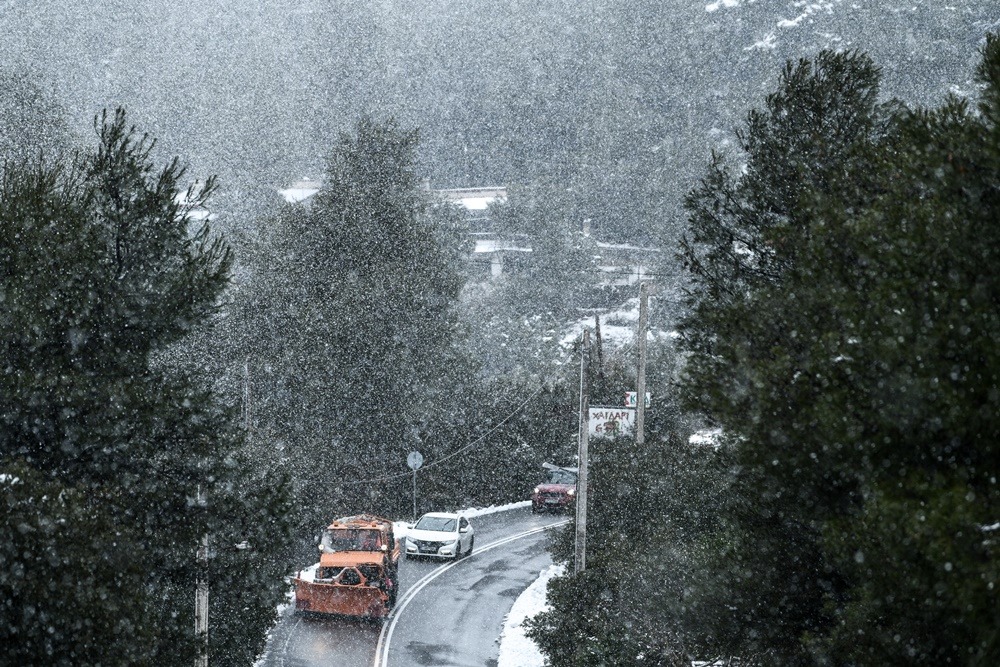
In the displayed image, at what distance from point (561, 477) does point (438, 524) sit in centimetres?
1197

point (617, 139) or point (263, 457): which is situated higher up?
point (617, 139)

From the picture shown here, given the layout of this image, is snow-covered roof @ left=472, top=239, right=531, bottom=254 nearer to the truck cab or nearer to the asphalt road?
the truck cab

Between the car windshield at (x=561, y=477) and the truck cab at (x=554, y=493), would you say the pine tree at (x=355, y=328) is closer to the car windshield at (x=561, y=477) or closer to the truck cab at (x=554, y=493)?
the truck cab at (x=554, y=493)

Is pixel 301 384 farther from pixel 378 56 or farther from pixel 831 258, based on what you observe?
pixel 378 56

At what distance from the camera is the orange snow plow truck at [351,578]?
21.3 m

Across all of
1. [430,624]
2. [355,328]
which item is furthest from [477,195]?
[430,624]

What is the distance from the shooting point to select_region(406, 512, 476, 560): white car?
1160 inches

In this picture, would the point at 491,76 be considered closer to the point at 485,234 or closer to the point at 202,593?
the point at 485,234

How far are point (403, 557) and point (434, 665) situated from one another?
37.1ft

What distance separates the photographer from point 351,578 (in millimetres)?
21438

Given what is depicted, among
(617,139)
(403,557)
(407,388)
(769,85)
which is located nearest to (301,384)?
(407,388)

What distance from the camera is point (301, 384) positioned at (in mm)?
35438

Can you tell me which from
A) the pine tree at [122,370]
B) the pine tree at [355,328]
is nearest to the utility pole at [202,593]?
the pine tree at [122,370]

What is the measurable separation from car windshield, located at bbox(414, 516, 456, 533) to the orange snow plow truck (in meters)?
7.12
